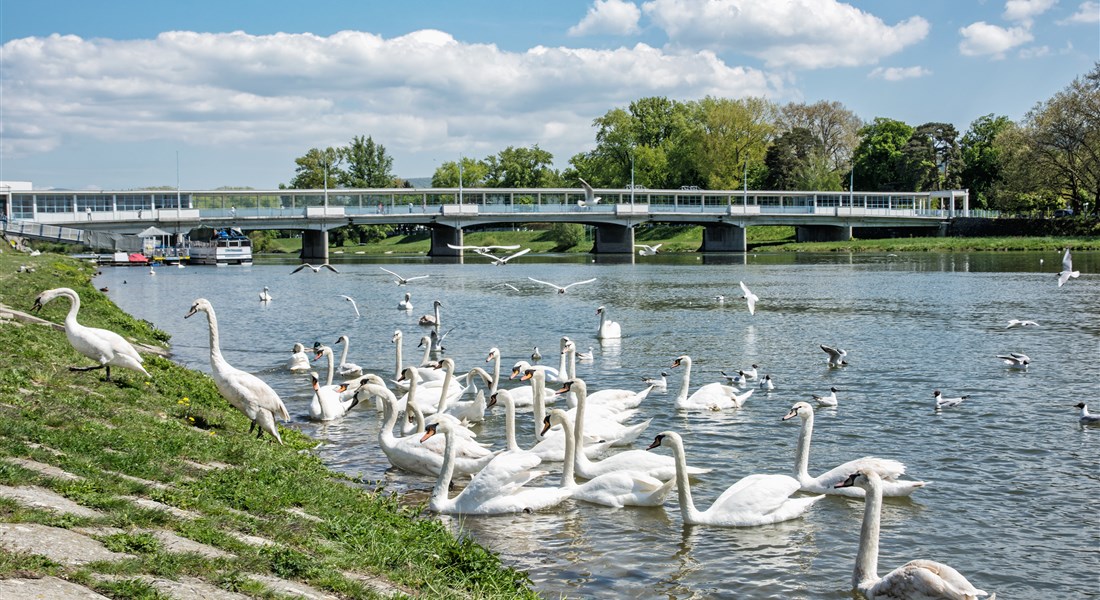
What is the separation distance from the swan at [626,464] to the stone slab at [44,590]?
655cm

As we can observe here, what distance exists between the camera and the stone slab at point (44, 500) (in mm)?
6789

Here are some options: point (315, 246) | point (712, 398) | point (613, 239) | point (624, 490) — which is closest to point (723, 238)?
point (613, 239)

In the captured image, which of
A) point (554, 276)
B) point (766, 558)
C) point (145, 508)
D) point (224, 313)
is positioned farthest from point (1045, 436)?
point (554, 276)

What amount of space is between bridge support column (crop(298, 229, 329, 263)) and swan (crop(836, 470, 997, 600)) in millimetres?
83315

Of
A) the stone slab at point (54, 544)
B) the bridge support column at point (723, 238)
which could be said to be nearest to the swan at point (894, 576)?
the stone slab at point (54, 544)

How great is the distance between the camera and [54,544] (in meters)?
6.16

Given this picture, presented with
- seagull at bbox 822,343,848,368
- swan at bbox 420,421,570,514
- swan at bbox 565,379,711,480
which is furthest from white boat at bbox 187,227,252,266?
swan at bbox 420,421,570,514

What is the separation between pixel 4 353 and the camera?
1268 cm

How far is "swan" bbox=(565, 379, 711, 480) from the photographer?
1120 centimetres

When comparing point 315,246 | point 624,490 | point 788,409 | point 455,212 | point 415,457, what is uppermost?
point 455,212

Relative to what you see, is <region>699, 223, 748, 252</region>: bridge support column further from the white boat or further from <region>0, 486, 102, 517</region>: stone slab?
<region>0, 486, 102, 517</region>: stone slab

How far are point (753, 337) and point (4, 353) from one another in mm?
19514

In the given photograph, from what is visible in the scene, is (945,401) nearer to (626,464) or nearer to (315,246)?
(626,464)

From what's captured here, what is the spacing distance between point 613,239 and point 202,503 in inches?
3594
